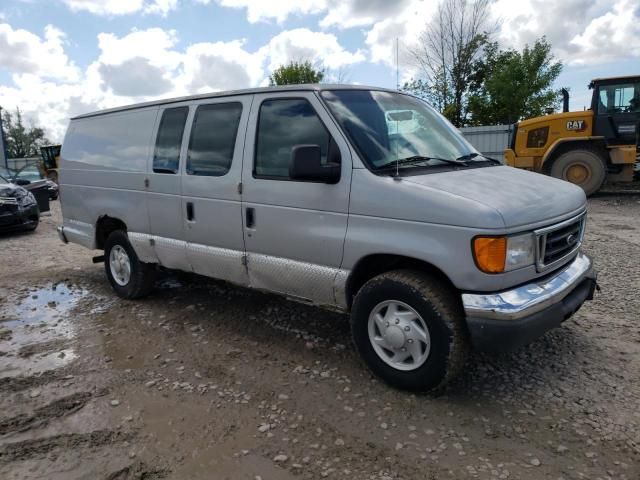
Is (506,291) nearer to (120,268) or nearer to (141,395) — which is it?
(141,395)

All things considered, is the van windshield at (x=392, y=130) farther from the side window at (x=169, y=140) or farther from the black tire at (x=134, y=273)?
the black tire at (x=134, y=273)

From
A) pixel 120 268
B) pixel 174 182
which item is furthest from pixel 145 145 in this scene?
pixel 120 268

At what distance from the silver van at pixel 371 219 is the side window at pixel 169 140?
0.06 feet

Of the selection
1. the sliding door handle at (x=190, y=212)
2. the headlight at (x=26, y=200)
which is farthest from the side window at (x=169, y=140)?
the headlight at (x=26, y=200)

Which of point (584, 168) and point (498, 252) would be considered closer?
point (498, 252)

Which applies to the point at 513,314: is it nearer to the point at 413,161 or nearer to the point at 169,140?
the point at 413,161

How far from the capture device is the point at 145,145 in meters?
5.08

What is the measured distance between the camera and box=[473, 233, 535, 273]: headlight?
9.51 ft

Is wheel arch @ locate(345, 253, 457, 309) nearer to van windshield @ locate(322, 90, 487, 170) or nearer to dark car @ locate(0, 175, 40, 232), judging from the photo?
van windshield @ locate(322, 90, 487, 170)

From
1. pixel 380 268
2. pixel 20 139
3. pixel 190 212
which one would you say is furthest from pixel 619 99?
pixel 20 139

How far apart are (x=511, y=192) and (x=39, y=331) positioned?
4487mm

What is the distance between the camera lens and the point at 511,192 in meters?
3.22

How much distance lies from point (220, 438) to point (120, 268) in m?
3.36

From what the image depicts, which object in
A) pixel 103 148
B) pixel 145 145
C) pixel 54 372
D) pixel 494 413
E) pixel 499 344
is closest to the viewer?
pixel 499 344
